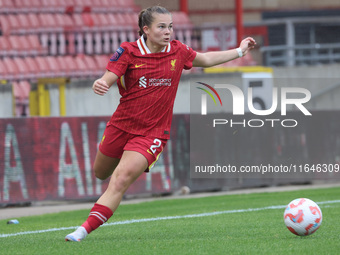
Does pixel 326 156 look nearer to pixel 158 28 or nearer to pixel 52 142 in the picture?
pixel 52 142

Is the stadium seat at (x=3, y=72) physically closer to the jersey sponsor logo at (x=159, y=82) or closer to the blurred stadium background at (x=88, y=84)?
the blurred stadium background at (x=88, y=84)

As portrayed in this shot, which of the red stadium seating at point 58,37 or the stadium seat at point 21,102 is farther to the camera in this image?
the red stadium seating at point 58,37

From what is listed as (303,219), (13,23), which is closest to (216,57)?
(303,219)

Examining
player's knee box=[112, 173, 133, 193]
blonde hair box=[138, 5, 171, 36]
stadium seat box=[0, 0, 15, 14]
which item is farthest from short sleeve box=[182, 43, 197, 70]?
stadium seat box=[0, 0, 15, 14]

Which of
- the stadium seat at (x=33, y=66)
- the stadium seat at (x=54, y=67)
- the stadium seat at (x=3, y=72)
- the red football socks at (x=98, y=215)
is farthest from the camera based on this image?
the stadium seat at (x=54, y=67)

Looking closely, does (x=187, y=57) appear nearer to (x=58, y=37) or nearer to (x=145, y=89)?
(x=145, y=89)

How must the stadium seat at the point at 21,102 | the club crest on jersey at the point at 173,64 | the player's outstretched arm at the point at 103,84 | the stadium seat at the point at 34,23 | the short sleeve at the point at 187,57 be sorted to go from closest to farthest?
the player's outstretched arm at the point at 103,84 < the club crest on jersey at the point at 173,64 < the short sleeve at the point at 187,57 < the stadium seat at the point at 21,102 < the stadium seat at the point at 34,23

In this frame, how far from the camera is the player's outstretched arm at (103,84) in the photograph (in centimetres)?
661

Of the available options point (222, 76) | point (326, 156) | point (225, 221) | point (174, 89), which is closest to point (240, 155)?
point (326, 156)

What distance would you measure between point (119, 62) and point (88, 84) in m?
9.05

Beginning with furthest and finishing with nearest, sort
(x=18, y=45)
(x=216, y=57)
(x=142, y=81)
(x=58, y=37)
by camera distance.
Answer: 1. (x=58, y=37)
2. (x=18, y=45)
3. (x=216, y=57)
4. (x=142, y=81)

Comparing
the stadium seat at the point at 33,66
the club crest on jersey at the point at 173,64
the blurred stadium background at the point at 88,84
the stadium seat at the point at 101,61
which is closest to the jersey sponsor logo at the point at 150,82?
the club crest on jersey at the point at 173,64

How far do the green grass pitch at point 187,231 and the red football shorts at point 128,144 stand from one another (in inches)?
31.3

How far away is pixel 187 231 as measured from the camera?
810 cm
